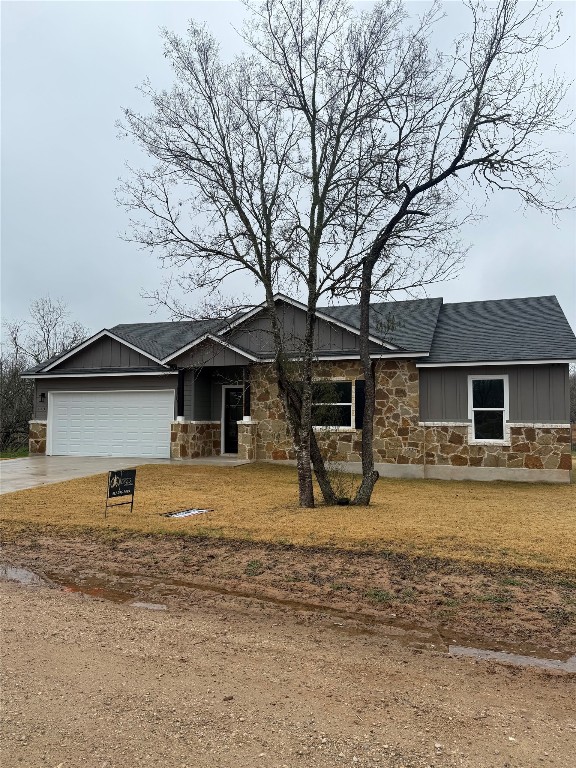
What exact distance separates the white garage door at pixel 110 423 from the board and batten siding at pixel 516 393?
27.2 feet

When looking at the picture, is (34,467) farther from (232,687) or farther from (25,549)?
(232,687)

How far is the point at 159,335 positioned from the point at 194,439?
546 cm

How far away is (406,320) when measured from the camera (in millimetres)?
18594

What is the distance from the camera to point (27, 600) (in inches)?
222

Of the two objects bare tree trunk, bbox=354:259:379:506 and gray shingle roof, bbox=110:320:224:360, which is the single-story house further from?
bare tree trunk, bbox=354:259:379:506

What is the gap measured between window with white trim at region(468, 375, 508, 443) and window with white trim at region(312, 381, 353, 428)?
131 inches

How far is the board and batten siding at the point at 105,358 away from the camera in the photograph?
65.5ft

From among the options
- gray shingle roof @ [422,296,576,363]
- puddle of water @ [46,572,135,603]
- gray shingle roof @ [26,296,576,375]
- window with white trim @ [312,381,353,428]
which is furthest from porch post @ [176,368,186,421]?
puddle of water @ [46,572,135,603]

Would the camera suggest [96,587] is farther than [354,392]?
No

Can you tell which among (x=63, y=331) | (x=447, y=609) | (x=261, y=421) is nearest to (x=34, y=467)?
(x=261, y=421)

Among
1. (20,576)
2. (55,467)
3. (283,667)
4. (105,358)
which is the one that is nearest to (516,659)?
(283,667)

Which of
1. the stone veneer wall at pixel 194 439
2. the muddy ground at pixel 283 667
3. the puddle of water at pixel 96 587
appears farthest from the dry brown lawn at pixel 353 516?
the stone veneer wall at pixel 194 439

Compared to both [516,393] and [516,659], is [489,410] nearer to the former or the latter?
[516,393]

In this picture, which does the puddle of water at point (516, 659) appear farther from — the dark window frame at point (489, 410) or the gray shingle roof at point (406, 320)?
the dark window frame at point (489, 410)
